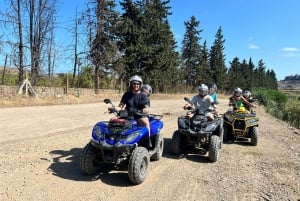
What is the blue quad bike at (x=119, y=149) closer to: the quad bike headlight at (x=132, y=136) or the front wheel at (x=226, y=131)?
the quad bike headlight at (x=132, y=136)

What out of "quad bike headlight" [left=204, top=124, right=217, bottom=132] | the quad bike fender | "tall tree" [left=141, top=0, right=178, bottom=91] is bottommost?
the quad bike fender

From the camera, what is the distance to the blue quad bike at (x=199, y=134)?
25.8 ft

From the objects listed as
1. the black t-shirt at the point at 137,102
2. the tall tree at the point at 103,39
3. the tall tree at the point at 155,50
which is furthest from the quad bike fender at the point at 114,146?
the tall tree at the point at 155,50

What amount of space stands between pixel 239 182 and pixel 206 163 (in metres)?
1.41

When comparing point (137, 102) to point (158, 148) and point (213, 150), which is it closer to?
point (158, 148)

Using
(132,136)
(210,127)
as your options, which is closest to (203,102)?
(210,127)

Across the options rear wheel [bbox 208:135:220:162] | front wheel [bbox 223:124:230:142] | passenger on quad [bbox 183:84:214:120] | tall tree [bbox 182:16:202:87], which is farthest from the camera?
tall tree [bbox 182:16:202:87]

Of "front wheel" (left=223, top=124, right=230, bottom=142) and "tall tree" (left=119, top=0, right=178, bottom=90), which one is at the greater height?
"tall tree" (left=119, top=0, right=178, bottom=90)

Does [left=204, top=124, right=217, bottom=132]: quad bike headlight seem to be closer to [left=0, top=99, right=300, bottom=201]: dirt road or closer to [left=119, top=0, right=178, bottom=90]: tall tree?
[left=0, top=99, right=300, bottom=201]: dirt road

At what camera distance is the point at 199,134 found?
7863mm

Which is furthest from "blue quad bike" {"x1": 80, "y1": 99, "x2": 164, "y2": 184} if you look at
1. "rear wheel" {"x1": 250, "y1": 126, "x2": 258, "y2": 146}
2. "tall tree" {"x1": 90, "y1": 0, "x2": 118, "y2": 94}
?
"tall tree" {"x1": 90, "y1": 0, "x2": 118, "y2": 94}

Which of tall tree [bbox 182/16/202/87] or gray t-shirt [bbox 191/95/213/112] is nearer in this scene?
gray t-shirt [bbox 191/95/213/112]

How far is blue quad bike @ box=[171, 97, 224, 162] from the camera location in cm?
786

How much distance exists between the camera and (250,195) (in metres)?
5.72
